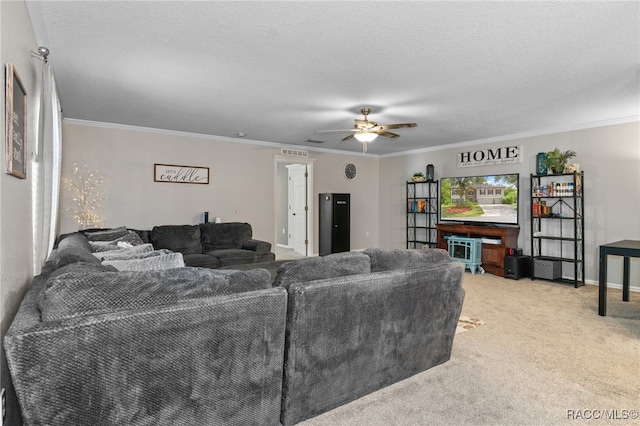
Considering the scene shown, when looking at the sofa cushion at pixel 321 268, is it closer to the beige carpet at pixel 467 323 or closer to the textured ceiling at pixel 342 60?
the textured ceiling at pixel 342 60

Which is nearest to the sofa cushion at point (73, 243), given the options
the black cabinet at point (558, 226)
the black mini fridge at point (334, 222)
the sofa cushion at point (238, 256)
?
the sofa cushion at point (238, 256)

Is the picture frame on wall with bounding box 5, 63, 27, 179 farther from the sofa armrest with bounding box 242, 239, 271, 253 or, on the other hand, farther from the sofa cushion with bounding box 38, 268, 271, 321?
the sofa armrest with bounding box 242, 239, 271, 253

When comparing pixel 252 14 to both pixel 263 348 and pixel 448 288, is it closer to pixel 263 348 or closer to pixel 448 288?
pixel 263 348

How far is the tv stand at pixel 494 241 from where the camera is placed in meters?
5.89

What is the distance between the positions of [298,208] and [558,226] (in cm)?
530

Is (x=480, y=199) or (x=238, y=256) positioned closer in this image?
(x=238, y=256)

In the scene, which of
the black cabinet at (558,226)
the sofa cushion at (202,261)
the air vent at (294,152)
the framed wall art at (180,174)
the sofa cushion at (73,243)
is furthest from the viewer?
the air vent at (294,152)

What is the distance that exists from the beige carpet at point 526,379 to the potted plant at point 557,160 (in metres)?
2.24

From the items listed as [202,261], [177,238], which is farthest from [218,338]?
[177,238]

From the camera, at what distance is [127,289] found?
146 centimetres

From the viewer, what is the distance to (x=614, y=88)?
375 cm

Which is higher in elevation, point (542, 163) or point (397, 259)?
point (542, 163)

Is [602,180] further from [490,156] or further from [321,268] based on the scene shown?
[321,268]

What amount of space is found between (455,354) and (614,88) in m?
3.34
